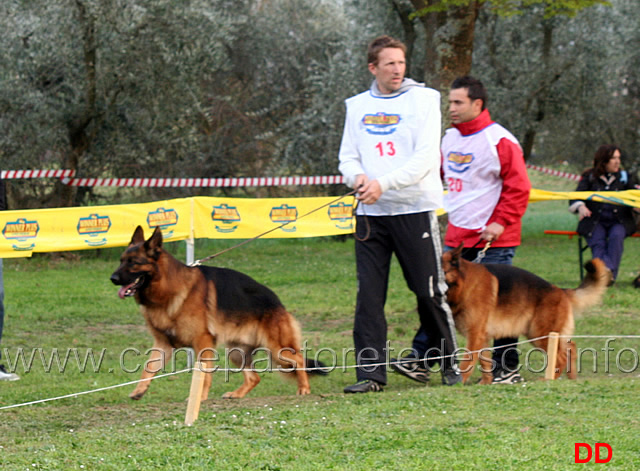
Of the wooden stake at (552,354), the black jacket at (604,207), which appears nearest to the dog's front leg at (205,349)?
the wooden stake at (552,354)

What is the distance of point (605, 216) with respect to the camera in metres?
10.8

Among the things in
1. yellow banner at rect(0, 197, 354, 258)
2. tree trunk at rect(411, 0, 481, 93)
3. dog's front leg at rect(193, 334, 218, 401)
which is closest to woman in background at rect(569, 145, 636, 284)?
tree trunk at rect(411, 0, 481, 93)

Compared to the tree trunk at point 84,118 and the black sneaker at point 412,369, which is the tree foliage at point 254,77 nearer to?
the tree trunk at point 84,118

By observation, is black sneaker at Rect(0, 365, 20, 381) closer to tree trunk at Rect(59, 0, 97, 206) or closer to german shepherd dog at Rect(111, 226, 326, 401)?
german shepherd dog at Rect(111, 226, 326, 401)

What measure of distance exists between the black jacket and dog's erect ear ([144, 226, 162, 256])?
7.01m

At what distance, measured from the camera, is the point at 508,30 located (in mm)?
20656

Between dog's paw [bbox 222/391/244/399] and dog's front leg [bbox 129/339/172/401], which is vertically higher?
dog's front leg [bbox 129/339/172/401]

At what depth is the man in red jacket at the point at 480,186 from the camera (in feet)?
20.2

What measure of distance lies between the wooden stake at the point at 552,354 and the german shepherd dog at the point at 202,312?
1715 mm

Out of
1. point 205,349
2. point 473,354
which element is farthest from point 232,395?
point 473,354

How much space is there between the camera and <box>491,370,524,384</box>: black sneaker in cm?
629

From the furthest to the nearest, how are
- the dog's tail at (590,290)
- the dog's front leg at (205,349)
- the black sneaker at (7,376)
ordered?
1. the black sneaker at (7,376)
2. the dog's tail at (590,290)
3. the dog's front leg at (205,349)

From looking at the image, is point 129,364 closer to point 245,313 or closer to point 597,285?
point 245,313

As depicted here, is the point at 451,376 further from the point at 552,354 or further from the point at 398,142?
the point at 398,142
